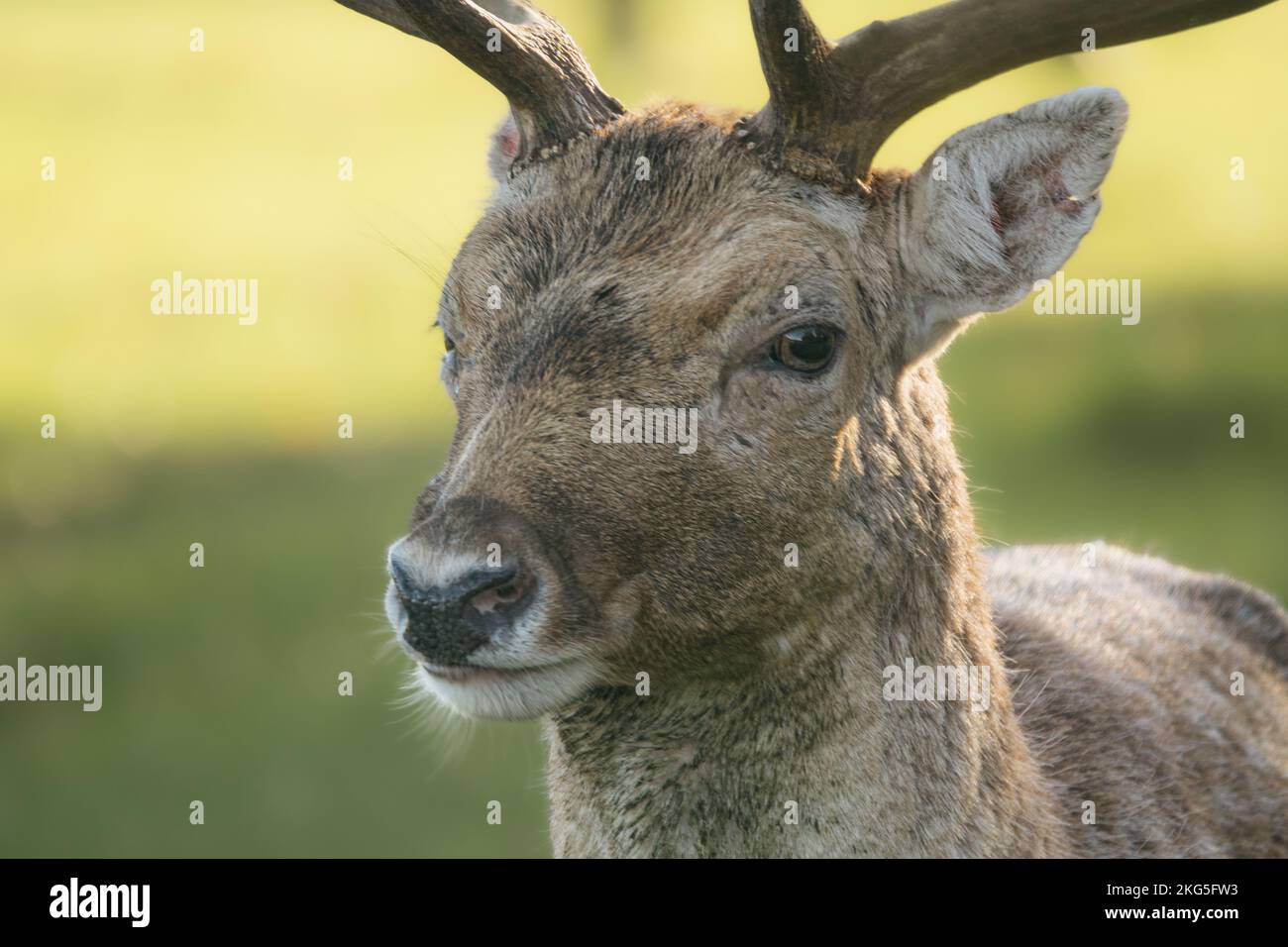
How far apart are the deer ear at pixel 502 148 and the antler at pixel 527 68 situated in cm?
56

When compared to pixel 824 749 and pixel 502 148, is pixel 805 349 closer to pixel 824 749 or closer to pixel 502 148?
pixel 824 749

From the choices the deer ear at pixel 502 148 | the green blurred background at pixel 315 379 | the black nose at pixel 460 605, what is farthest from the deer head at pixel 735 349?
the green blurred background at pixel 315 379

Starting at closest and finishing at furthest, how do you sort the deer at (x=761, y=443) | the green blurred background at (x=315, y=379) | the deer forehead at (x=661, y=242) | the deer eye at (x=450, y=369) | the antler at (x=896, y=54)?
the deer at (x=761, y=443)
the deer forehead at (x=661, y=242)
the antler at (x=896, y=54)
the deer eye at (x=450, y=369)
the green blurred background at (x=315, y=379)

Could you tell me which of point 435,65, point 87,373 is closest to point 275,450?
point 87,373

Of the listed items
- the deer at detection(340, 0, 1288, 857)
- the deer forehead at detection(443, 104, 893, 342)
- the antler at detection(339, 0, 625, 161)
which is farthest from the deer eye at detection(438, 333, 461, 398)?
the antler at detection(339, 0, 625, 161)

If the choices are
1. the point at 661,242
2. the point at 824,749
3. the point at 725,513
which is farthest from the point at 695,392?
the point at 824,749

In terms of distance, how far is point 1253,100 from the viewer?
2591 cm

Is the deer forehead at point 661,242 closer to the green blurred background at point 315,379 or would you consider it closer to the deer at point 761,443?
Answer: the deer at point 761,443

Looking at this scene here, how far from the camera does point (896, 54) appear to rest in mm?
5473

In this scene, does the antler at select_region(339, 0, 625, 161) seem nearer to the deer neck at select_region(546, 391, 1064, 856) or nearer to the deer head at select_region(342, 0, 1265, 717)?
the deer head at select_region(342, 0, 1265, 717)

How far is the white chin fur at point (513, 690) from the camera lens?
495cm

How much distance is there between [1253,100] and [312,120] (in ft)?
46.4

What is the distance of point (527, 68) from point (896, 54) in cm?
129
